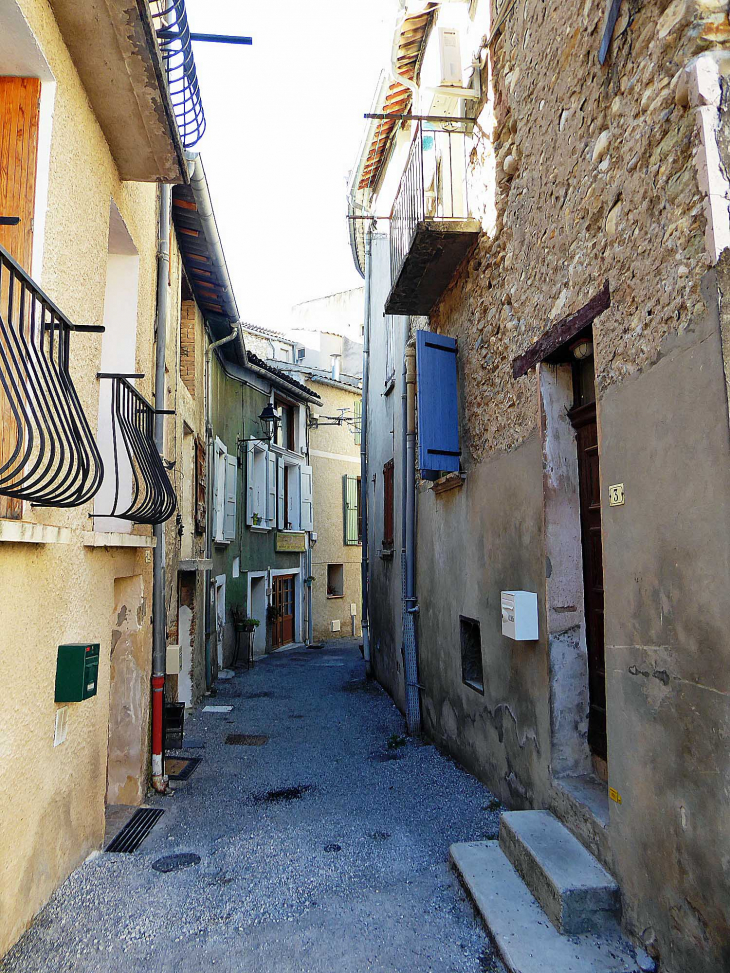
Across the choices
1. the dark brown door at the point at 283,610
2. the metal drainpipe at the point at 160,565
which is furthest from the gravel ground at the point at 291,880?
the dark brown door at the point at 283,610

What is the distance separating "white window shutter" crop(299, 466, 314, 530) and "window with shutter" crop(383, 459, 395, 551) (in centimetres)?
682

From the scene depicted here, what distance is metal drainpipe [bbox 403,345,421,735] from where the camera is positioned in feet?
Answer: 24.7

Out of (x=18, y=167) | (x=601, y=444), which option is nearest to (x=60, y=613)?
(x=18, y=167)

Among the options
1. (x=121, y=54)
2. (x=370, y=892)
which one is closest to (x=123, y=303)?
(x=121, y=54)

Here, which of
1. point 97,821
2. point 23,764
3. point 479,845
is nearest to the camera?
point 23,764

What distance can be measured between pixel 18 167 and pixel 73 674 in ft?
8.30

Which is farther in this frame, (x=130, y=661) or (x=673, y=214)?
(x=130, y=661)

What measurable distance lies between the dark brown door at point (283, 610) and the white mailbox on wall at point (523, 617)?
12125mm

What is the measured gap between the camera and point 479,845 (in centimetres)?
396

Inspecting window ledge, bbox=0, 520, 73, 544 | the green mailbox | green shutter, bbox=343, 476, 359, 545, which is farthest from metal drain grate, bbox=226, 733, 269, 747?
green shutter, bbox=343, 476, 359, 545

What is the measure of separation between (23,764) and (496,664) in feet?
10.4

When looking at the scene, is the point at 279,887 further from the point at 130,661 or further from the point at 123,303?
the point at 123,303

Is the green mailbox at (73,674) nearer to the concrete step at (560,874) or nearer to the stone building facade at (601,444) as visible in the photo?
the concrete step at (560,874)

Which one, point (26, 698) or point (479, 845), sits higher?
point (26, 698)
